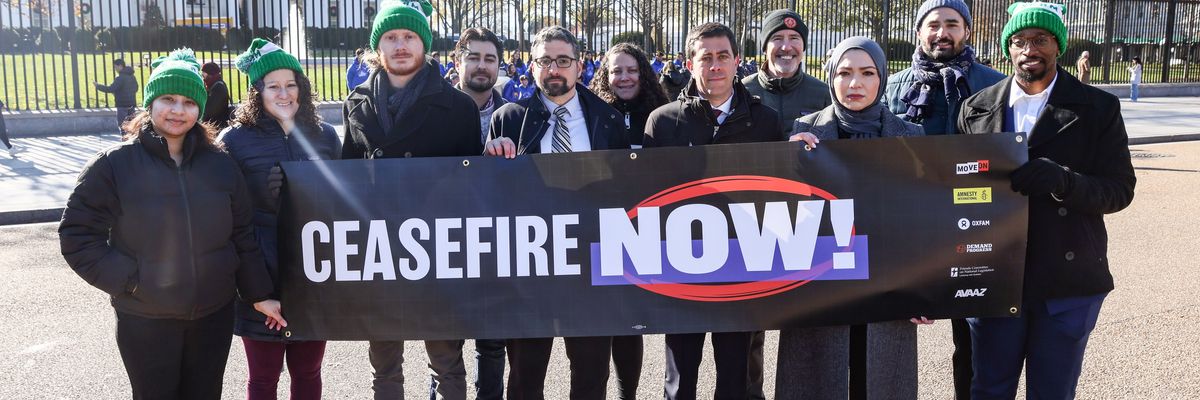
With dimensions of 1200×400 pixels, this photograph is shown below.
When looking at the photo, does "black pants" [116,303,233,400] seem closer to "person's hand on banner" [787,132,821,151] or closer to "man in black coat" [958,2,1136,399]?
"person's hand on banner" [787,132,821,151]

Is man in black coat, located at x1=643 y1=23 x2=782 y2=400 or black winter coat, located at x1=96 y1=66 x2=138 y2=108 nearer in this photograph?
man in black coat, located at x1=643 y1=23 x2=782 y2=400

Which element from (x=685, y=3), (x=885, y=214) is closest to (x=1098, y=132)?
(x=885, y=214)

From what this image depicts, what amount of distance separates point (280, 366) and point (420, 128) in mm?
1086

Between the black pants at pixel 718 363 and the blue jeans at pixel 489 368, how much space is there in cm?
81

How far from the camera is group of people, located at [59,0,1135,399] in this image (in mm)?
3262

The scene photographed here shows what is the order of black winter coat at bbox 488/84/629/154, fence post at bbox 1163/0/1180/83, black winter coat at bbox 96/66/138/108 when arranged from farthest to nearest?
fence post at bbox 1163/0/1180/83 < black winter coat at bbox 96/66/138/108 < black winter coat at bbox 488/84/629/154

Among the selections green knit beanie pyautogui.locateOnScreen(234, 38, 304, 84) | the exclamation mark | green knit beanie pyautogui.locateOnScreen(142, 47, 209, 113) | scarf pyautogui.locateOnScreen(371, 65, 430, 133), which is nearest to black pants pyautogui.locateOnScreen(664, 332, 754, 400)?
the exclamation mark

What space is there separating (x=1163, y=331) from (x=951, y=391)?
1.86m

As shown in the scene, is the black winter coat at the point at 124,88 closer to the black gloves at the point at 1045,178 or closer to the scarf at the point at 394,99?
the scarf at the point at 394,99

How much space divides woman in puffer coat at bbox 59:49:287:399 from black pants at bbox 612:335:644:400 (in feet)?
5.05

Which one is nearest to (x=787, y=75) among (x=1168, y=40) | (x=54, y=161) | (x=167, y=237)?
(x=167, y=237)

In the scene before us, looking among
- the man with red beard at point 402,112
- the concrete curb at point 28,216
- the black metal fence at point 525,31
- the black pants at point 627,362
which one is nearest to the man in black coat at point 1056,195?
the black pants at point 627,362

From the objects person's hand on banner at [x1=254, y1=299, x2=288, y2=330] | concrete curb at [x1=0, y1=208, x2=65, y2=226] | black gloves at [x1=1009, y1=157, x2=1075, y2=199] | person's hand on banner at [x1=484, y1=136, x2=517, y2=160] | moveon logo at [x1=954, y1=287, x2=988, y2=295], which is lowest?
concrete curb at [x1=0, y1=208, x2=65, y2=226]

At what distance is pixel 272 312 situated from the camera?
3.65 m
